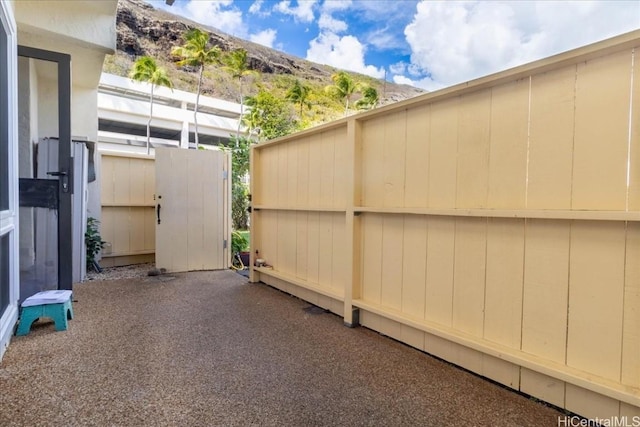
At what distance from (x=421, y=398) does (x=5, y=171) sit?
3118 mm

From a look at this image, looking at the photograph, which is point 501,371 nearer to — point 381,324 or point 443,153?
point 381,324

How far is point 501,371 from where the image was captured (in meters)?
1.85

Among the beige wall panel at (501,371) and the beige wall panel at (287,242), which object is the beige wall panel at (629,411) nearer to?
the beige wall panel at (501,371)

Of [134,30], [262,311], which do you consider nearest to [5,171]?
[262,311]

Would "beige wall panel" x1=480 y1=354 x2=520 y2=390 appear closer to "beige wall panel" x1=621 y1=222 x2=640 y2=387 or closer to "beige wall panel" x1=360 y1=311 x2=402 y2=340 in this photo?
"beige wall panel" x1=621 y1=222 x2=640 y2=387

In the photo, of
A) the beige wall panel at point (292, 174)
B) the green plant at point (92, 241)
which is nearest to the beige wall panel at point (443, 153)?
the beige wall panel at point (292, 174)

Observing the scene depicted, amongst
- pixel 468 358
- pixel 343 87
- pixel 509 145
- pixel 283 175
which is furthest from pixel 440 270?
pixel 343 87

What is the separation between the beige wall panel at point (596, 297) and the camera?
57.2 inches

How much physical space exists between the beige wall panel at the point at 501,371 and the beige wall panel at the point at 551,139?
888 millimetres

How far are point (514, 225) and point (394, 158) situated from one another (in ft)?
3.19

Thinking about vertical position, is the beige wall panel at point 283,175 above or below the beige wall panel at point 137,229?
above

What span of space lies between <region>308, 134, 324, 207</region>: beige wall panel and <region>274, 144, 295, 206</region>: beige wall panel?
1.31ft

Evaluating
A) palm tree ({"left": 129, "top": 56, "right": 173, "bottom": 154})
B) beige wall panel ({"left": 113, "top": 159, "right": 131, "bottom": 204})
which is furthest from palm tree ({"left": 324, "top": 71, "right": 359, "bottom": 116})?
beige wall panel ({"left": 113, "top": 159, "right": 131, "bottom": 204})

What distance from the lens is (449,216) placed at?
2.12m
